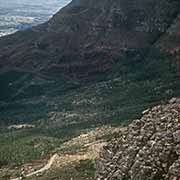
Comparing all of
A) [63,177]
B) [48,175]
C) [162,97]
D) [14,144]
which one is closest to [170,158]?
[63,177]

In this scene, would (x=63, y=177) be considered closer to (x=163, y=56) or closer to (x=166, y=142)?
(x=166, y=142)

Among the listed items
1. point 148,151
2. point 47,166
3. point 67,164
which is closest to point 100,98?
point 47,166

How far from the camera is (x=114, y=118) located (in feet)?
462

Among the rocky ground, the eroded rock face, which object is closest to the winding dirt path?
the rocky ground

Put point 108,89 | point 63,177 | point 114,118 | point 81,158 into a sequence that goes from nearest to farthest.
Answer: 1. point 63,177
2. point 81,158
3. point 114,118
4. point 108,89

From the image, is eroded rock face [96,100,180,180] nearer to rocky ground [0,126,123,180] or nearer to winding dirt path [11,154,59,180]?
rocky ground [0,126,123,180]

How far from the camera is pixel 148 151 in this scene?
44406 millimetres

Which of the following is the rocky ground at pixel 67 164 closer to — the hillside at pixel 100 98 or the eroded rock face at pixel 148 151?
the hillside at pixel 100 98

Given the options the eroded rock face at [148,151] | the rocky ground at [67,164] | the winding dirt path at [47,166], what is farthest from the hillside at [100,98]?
the eroded rock face at [148,151]

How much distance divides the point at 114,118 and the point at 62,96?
157ft

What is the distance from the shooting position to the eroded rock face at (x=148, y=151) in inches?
1692

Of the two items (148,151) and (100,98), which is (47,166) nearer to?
(148,151)

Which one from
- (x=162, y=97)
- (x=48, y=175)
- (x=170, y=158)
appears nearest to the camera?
(x=170, y=158)

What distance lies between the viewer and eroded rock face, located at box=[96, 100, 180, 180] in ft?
141
